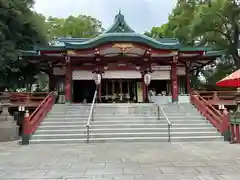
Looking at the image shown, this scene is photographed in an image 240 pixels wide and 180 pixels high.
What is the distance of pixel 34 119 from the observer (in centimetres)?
1117

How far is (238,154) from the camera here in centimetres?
730

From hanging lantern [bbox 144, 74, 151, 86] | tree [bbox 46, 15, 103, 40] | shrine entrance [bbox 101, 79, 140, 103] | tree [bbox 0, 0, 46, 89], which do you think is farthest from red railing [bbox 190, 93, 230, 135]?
tree [bbox 46, 15, 103, 40]

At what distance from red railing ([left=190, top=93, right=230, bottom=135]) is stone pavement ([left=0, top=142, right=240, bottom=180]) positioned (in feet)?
7.67

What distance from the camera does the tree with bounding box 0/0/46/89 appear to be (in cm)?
1661

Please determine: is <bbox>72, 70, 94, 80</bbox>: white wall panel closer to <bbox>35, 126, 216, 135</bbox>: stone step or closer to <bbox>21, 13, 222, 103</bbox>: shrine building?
<bbox>21, 13, 222, 103</bbox>: shrine building

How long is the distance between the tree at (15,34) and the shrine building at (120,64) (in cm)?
118

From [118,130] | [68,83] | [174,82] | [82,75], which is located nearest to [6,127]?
[118,130]

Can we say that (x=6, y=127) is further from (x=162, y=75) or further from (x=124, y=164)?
(x=162, y=75)

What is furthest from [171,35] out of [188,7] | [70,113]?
[70,113]

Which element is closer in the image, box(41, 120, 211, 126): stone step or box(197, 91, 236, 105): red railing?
box(41, 120, 211, 126): stone step

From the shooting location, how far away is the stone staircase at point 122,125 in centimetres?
1046

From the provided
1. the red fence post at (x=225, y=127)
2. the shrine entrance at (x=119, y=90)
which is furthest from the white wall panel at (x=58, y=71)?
Answer: the red fence post at (x=225, y=127)

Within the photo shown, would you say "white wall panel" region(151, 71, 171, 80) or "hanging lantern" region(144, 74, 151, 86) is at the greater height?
"white wall panel" region(151, 71, 171, 80)

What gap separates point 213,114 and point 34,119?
796cm
